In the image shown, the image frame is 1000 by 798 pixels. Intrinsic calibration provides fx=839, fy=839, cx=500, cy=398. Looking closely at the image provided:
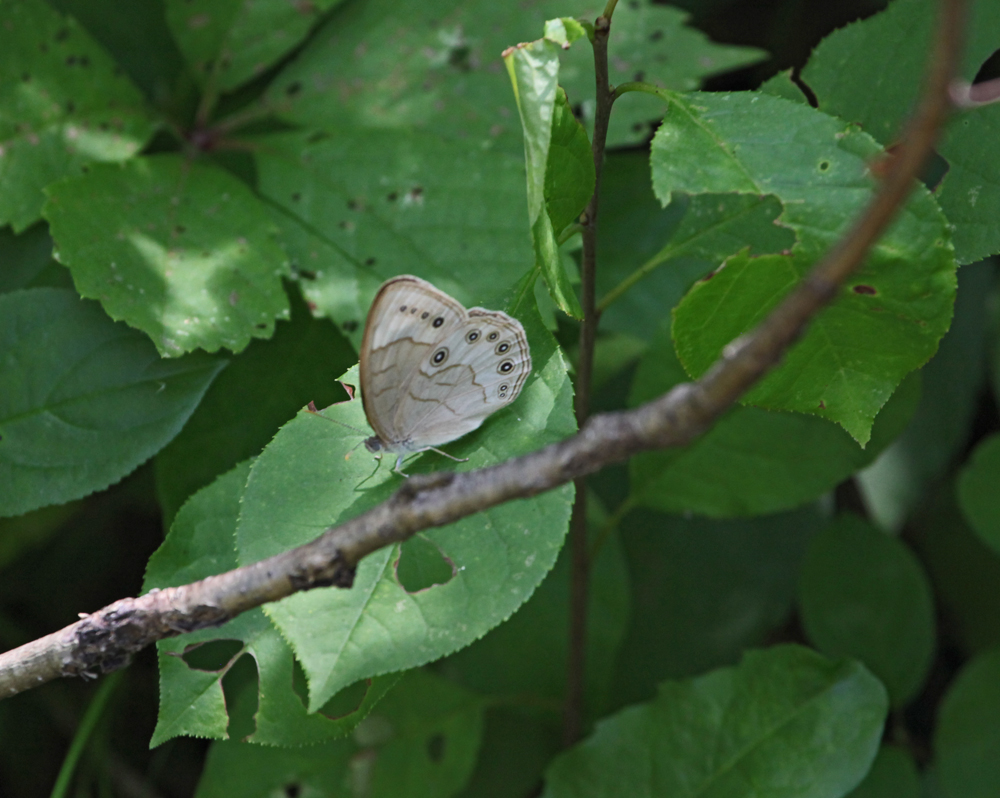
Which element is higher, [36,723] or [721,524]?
[721,524]

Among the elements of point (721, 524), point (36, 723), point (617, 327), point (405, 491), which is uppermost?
point (405, 491)

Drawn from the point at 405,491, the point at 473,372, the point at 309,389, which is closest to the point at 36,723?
the point at 309,389

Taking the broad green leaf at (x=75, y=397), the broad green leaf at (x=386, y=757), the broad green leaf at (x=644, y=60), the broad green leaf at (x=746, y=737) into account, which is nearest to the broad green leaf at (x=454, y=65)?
the broad green leaf at (x=644, y=60)

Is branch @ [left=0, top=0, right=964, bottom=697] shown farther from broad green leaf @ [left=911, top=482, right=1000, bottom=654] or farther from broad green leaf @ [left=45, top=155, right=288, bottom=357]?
broad green leaf @ [left=911, top=482, right=1000, bottom=654]

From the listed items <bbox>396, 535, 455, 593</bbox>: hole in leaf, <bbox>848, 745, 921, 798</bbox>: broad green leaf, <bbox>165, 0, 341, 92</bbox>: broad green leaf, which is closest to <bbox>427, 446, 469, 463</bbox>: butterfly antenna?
<bbox>396, 535, 455, 593</bbox>: hole in leaf

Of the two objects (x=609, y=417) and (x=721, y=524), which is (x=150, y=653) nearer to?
(x=721, y=524)

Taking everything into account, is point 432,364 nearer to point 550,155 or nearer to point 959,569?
point 550,155
